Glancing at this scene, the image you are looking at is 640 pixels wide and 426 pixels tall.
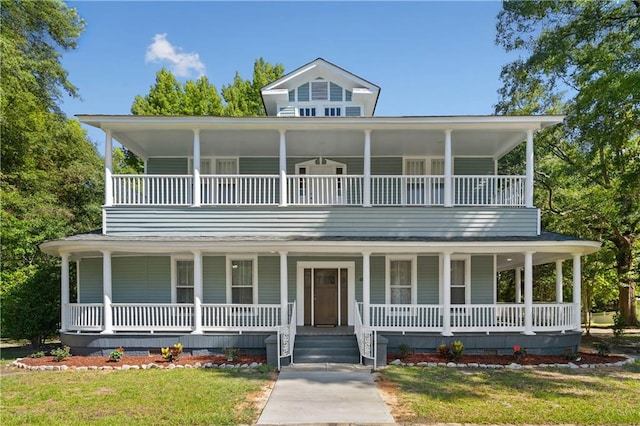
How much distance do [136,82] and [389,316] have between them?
28.3 metres

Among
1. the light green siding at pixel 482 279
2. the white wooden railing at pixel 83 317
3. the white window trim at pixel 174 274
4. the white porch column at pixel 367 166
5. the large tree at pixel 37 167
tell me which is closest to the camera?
the white wooden railing at pixel 83 317

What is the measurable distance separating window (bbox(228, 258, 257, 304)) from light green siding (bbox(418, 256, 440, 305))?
5.03m

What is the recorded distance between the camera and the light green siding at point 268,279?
43.7 feet

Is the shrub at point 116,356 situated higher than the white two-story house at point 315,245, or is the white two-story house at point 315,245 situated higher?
the white two-story house at point 315,245

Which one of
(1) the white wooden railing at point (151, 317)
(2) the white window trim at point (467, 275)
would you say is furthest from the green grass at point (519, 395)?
(1) the white wooden railing at point (151, 317)

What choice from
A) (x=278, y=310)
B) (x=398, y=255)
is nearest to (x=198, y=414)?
(x=278, y=310)

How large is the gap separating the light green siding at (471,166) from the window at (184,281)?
30.0ft

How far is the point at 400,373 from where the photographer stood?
32.3 feet

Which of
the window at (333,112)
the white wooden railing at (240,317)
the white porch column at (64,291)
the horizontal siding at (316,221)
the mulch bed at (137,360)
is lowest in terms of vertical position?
the mulch bed at (137,360)

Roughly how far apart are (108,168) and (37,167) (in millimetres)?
16809

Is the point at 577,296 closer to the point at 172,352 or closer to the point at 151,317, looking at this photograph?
the point at 172,352

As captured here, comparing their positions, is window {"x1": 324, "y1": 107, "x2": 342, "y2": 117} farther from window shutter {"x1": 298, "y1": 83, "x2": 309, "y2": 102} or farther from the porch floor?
the porch floor

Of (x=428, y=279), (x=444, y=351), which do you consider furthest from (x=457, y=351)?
(x=428, y=279)

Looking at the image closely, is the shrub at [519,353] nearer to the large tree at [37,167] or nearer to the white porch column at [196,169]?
the white porch column at [196,169]
